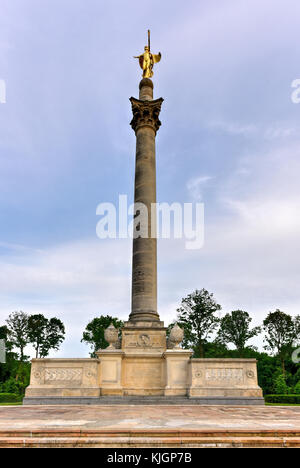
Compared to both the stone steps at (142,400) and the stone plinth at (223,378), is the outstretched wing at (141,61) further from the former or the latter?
the stone steps at (142,400)

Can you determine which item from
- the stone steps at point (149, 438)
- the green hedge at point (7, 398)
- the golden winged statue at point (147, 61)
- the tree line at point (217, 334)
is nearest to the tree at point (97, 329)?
the tree line at point (217, 334)

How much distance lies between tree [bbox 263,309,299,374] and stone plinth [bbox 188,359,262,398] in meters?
52.7

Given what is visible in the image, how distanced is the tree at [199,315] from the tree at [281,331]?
11612mm

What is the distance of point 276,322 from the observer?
7275 cm

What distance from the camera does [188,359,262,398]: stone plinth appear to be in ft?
72.6

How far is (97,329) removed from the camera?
88750mm

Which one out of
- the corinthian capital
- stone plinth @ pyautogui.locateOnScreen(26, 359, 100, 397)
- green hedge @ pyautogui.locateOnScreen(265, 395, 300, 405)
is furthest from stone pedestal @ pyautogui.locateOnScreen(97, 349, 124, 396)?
the corinthian capital

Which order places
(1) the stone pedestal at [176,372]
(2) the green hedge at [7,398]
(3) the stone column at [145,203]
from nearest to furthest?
(1) the stone pedestal at [176,372]
(3) the stone column at [145,203]
(2) the green hedge at [7,398]

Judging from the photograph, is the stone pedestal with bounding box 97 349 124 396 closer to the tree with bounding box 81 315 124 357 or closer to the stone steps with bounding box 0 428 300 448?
the stone steps with bounding box 0 428 300 448

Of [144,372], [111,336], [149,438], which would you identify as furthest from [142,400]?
[149,438]

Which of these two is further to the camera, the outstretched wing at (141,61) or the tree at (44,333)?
the tree at (44,333)

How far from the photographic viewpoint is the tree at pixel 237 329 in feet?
246
